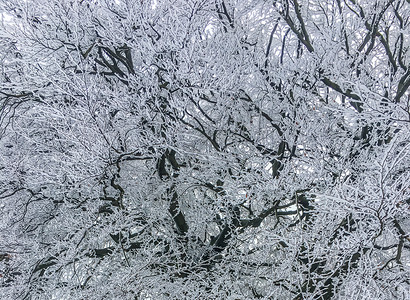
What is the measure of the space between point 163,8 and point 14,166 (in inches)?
103

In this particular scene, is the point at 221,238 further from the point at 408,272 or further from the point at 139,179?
the point at 408,272

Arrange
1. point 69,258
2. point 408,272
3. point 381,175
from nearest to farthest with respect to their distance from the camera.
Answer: point 381,175, point 408,272, point 69,258

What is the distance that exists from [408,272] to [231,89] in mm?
2614

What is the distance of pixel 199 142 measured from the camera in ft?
20.1

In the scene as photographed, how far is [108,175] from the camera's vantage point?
17.2 feet

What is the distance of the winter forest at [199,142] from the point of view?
4219 millimetres

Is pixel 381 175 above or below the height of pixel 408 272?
above

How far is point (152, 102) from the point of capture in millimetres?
4613

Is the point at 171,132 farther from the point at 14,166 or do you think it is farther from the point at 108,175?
the point at 14,166

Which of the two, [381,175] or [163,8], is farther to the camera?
[163,8]

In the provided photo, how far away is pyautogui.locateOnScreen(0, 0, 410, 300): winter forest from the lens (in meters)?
4.22

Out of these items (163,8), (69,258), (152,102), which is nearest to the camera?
(152,102)

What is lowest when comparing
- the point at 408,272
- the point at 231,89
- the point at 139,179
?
the point at 408,272

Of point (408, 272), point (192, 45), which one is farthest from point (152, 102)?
point (408, 272)
